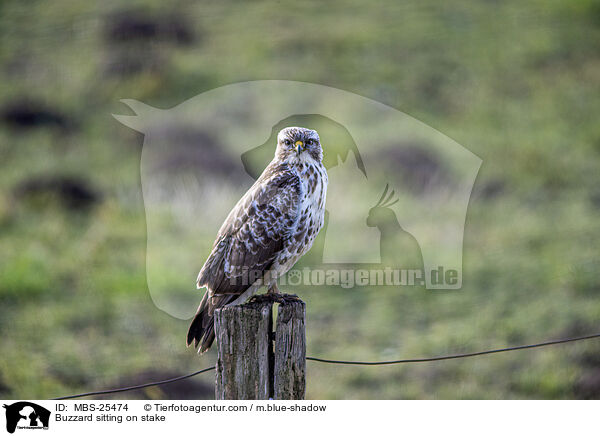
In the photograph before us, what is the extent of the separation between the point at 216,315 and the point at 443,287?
4021 millimetres

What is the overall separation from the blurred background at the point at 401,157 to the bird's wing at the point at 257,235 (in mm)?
1981

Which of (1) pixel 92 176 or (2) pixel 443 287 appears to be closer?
(2) pixel 443 287

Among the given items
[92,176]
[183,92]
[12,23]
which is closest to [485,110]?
[183,92]

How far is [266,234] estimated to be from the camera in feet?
10.9

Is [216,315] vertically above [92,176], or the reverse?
[92,176]

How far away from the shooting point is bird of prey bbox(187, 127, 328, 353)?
10.7 ft

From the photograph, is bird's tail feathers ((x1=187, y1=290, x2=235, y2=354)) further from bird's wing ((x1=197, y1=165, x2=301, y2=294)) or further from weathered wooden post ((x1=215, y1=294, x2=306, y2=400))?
weathered wooden post ((x1=215, y1=294, x2=306, y2=400))

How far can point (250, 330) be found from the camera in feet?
8.40

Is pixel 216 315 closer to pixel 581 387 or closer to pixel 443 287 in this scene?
pixel 581 387

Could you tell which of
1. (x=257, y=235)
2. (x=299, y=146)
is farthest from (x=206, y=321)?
(x=299, y=146)

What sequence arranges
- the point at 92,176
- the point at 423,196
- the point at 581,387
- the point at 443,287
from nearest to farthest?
the point at 581,387, the point at 443,287, the point at 423,196, the point at 92,176

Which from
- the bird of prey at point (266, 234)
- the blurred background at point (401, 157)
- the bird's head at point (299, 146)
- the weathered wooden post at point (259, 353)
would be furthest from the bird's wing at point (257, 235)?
the blurred background at point (401, 157)

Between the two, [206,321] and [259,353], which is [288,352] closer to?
[259,353]

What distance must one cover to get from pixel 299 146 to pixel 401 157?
13.4 ft
